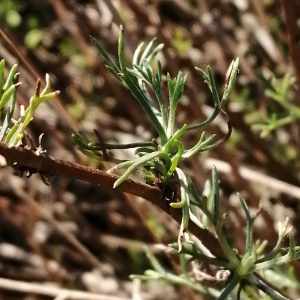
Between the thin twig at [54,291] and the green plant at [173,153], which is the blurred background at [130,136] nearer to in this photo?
the thin twig at [54,291]

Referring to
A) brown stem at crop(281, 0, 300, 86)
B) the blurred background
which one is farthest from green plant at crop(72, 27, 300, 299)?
the blurred background

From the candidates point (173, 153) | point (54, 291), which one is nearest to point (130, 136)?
point (54, 291)

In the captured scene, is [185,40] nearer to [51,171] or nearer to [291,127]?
[291,127]

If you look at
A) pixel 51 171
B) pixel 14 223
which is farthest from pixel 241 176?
pixel 51 171

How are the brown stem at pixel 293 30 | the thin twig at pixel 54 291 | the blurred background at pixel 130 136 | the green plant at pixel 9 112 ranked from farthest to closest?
the blurred background at pixel 130 136
the thin twig at pixel 54 291
the brown stem at pixel 293 30
the green plant at pixel 9 112

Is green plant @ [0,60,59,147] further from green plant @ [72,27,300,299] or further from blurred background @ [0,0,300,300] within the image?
blurred background @ [0,0,300,300]

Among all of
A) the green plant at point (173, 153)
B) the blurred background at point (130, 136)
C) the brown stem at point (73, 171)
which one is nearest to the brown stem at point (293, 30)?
the blurred background at point (130, 136)
